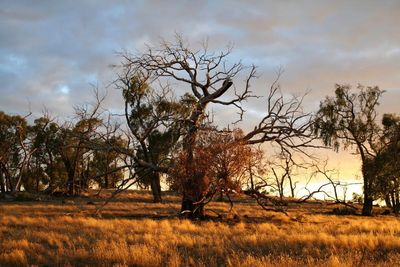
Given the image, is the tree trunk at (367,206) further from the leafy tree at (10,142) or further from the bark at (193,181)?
the leafy tree at (10,142)

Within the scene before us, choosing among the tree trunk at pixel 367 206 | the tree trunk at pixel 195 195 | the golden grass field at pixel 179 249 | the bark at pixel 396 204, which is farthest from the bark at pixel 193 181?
the bark at pixel 396 204

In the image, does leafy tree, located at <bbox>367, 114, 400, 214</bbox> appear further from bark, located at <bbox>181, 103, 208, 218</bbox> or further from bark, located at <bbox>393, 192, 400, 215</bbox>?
bark, located at <bbox>181, 103, 208, 218</bbox>

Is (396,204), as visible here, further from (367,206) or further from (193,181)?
(193,181)

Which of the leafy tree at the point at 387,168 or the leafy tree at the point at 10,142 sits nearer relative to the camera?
the leafy tree at the point at 387,168

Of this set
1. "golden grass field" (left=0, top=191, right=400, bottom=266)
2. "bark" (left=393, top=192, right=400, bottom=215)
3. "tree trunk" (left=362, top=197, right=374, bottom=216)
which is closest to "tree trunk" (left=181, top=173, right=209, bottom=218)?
"golden grass field" (left=0, top=191, right=400, bottom=266)

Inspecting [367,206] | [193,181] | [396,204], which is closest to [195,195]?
[193,181]

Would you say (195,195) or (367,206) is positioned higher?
(195,195)

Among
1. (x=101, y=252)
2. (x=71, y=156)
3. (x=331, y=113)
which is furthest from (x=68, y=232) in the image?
(x=71, y=156)

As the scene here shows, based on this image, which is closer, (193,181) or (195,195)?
(193,181)

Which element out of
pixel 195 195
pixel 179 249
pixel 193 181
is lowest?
pixel 179 249

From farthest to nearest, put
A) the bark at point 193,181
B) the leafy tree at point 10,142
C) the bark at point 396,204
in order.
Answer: the leafy tree at point 10,142, the bark at point 396,204, the bark at point 193,181

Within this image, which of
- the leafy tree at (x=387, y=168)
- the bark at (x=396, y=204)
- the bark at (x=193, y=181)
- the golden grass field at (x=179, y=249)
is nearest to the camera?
the golden grass field at (x=179, y=249)

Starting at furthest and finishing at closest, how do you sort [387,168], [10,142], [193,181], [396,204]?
[10,142] < [396,204] < [387,168] < [193,181]

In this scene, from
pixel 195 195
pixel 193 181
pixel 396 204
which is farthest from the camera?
pixel 396 204
